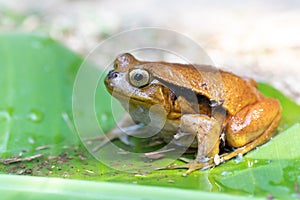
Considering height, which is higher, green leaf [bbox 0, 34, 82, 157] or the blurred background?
the blurred background

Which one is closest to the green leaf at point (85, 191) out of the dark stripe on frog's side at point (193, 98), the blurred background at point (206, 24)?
the dark stripe on frog's side at point (193, 98)

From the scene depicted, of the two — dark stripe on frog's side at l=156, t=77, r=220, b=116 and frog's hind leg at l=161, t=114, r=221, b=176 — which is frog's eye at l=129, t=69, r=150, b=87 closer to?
dark stripe on frog's side at l=156, t=77, r=220, b=116

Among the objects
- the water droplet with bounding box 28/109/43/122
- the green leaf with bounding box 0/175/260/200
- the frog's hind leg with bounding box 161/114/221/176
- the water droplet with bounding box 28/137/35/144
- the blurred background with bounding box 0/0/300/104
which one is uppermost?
the blurred background with bounding box 0/0/300/104

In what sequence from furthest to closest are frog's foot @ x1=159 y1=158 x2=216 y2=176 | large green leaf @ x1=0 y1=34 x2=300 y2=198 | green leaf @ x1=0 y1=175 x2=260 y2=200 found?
frog's foot @ x1=159 y1=158 x2=216 y2=176
large green leaf @ x1=0 y1=34 x2=300 y2=198
green leaf @ x1=0 y1=175 x2=260 y2=200

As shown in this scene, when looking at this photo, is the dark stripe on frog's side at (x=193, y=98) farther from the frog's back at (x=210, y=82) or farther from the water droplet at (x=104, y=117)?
the water droplet at (x=104, y=117)

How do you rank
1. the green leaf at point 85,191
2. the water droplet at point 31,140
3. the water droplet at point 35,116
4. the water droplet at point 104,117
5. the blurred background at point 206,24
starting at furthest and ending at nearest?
1. the blurred background at point 206,24
2. the water droplet at point 104,117
3. the water droplet at point 35,116
4. the water droplet at point 31,140
5. the green leaf at point 85,191

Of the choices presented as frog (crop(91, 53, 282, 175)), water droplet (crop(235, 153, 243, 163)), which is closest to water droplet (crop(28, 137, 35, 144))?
frog (crop(91, 53, 282, 175))

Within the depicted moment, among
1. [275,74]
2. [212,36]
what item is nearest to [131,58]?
[275,74]
